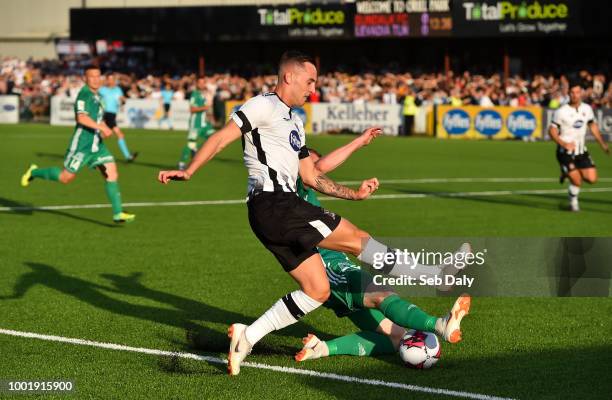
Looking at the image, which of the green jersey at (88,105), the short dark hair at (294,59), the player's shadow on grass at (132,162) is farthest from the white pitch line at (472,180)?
the short dark hair at (294,59)

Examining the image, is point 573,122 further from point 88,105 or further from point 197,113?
point 197,113

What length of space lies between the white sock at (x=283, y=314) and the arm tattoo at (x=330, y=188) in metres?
0.92

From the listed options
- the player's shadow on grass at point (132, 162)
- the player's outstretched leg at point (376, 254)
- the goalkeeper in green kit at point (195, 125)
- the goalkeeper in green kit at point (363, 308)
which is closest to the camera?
the player's outstretched leg at point (376, 254)

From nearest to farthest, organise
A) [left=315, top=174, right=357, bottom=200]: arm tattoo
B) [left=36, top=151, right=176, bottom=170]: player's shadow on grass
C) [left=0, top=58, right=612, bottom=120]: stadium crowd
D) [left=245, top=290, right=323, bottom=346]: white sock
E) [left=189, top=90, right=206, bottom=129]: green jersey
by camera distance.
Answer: [left=245, top=290, right=323, bottom=346]: white sock < [left=315, top=174, right=357, bottom=200]: arm tattoo < [left=189, top=90, right=206, bottom=129]: green jersey < [left=36, top=151, right=176, bottom=170]: player's shadow on grass < [left=0, top=58, right=612, bottom=120]: stadium crowd

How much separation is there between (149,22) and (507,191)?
37183 mm

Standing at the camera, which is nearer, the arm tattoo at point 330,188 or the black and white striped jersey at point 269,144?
the black and white striped jersey at point 269,144

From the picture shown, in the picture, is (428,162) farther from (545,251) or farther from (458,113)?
(545,251)

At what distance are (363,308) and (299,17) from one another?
144 feet

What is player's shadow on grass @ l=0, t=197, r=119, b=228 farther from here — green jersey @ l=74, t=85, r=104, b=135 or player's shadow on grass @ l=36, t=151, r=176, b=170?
player's shadow on grass @ l=36, t=151, r=176, b=170

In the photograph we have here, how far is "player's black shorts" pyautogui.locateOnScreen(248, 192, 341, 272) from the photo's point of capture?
8125mm

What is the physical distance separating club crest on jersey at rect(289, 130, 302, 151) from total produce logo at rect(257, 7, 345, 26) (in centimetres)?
4252

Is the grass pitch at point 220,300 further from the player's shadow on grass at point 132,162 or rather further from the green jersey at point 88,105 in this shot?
the player's shadow on grass at point 132,162

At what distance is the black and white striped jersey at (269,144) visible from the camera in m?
8.16

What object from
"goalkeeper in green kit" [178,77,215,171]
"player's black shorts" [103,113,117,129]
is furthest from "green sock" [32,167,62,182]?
"player's black shorts" [103,113,117,129]
